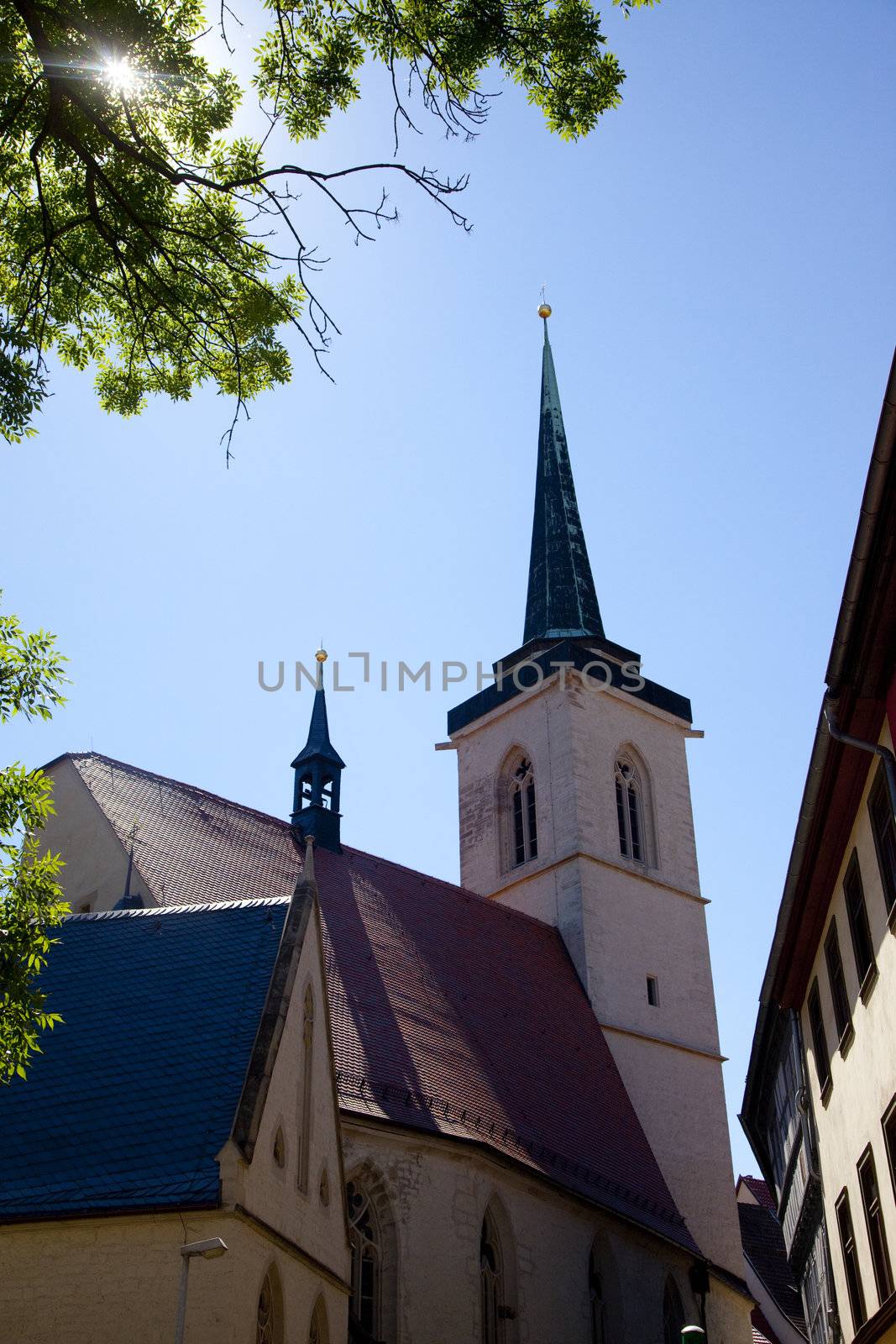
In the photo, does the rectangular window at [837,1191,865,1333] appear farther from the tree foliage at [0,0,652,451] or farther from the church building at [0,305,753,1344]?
the tree foliage at [0,0,652,451]

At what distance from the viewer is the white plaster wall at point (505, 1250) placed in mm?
16219

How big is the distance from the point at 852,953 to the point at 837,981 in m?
1.10

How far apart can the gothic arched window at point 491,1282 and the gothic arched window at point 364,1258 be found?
62.6 inches

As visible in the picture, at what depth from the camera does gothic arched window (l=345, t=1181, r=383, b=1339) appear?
15.8 meters

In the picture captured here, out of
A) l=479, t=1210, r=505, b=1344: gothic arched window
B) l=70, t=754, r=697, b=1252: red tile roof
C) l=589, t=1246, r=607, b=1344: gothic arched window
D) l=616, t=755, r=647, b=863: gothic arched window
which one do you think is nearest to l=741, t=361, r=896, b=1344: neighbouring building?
l=589, t=1246, r=607, b=1344: gothic arched window

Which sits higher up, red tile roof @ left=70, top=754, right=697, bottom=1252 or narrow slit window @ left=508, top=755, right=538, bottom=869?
narrow slit window @ left=508, top=755, right=538, bottom=869

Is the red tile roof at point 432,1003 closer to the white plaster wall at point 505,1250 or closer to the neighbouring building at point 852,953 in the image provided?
the white plaster wall at point 505,1250

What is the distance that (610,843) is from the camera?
27.8m

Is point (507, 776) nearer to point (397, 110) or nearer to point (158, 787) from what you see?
point (158, 787)

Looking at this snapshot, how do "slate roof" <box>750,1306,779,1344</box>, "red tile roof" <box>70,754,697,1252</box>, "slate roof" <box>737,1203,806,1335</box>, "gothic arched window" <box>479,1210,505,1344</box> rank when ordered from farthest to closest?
1. "slate roof" <box>737,1203,806,1335</box>
2. "slate roof" <box>750,1306,779,1344</box>
3. "red tile roof" <box>70,754,697,1252</box>
4. "gothic arched window" <box>479,1210,505,1344</box>

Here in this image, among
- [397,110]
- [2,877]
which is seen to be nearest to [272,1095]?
[2,877]

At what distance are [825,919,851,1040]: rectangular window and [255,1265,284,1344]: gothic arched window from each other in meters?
6.06

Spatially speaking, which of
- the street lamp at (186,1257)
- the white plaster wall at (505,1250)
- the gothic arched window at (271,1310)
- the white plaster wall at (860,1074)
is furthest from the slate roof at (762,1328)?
the street lamp at (186,1257)

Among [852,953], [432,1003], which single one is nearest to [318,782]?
[432,1003]
